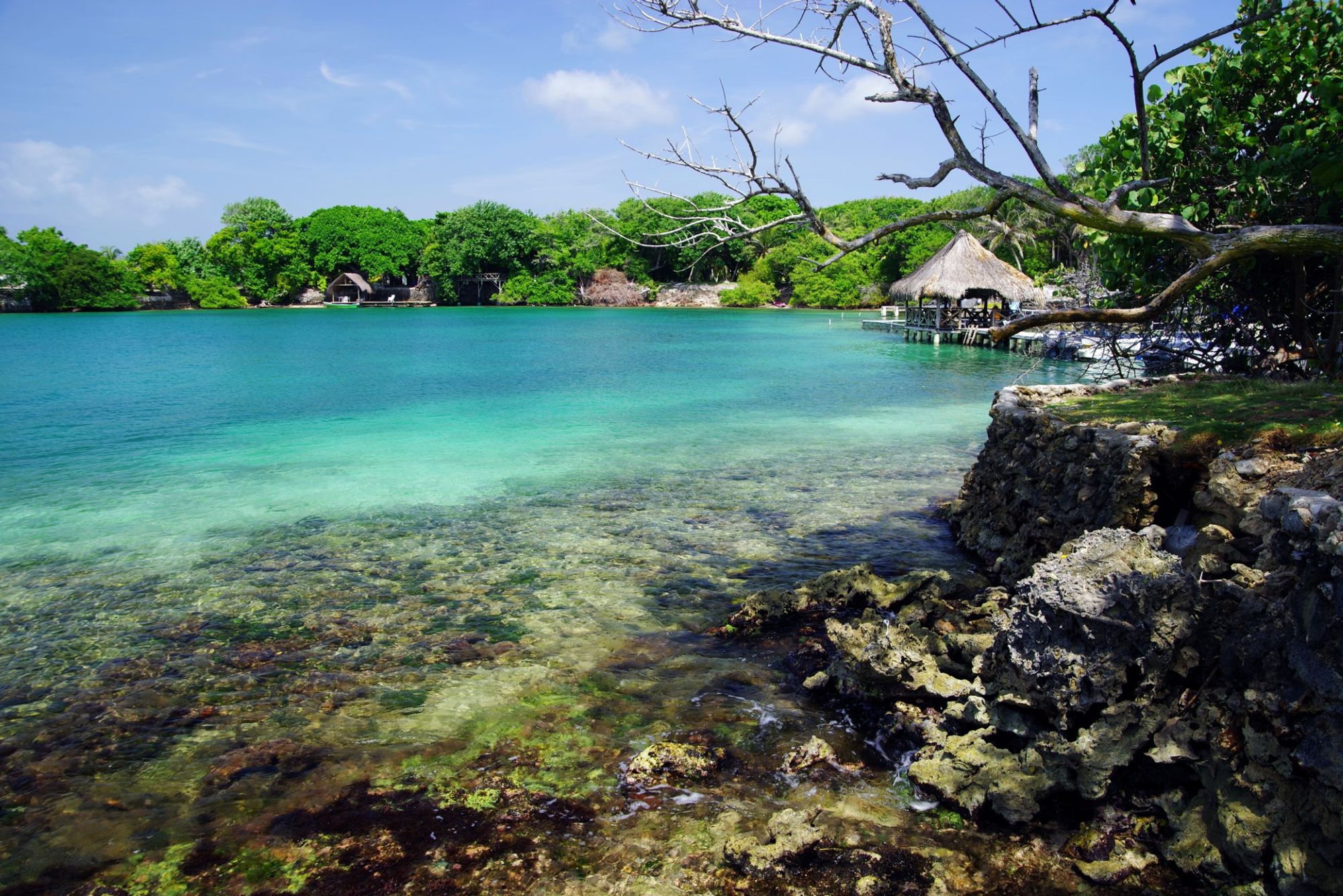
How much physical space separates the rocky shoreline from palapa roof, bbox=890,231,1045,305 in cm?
3337

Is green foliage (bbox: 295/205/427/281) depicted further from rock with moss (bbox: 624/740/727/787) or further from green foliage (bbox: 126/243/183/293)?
rock with moss (bbox: 624/740/727/787)

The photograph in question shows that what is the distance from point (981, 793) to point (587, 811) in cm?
204

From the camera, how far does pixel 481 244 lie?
8875 cm

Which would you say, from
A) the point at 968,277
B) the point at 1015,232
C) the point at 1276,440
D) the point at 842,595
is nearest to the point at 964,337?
the point at 968,277

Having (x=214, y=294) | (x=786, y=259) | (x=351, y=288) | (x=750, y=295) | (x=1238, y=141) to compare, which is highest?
(x=786, y=259)

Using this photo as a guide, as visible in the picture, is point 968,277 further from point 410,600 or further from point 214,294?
point 214,294

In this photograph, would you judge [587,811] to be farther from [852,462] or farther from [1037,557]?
[852,462]

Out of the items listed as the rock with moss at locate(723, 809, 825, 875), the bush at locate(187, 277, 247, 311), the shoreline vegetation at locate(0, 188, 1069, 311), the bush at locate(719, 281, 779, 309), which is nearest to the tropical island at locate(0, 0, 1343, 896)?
the rock with moss at locate(723, 809, 825, 875)

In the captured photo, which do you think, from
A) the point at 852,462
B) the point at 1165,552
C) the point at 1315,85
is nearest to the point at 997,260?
the point at 852,462

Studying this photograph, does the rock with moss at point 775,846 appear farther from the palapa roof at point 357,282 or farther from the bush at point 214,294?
the bush at point 214,294

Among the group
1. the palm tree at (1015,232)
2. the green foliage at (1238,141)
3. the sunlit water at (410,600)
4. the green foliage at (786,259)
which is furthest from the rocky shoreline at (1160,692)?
the green foliage at (786,259)

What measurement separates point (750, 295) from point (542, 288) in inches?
951

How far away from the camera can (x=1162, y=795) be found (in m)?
3.97

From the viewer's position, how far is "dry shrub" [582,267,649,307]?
9250cm
